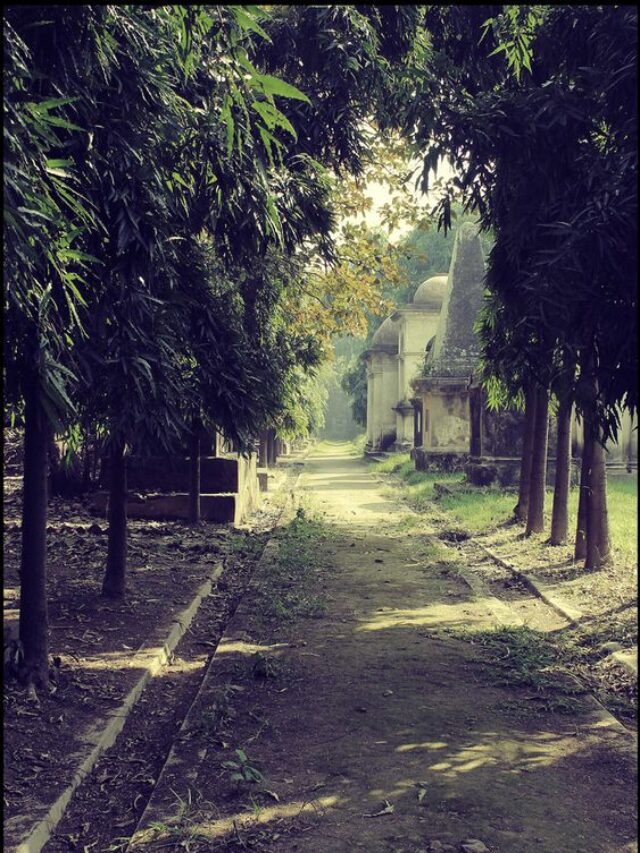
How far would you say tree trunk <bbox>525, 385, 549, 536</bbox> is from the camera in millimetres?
12875

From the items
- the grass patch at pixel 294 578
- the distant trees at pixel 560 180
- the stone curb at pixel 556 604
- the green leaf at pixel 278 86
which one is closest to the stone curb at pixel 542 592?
the stone curb at pixel 556 604

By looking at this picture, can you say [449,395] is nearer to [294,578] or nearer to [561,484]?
[561,484]

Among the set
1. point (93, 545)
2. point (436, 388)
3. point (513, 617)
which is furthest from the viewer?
point (436, 388)

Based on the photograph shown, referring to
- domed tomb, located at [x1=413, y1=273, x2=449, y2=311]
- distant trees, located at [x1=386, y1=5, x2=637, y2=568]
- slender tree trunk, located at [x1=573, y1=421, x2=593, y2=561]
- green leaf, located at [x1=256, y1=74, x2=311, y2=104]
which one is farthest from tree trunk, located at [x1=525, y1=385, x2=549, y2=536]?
domed tomb, located at [x1=413, y1=273, x2=449, y2=311]

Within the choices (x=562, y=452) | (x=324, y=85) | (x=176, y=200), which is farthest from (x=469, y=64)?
(x=562, y=452)

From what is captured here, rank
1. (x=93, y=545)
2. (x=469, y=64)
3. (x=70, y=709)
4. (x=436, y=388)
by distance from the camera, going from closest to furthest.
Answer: (x=70, y=709), (x=469, y=64), (x=93, y=545), (x=436, y=388)

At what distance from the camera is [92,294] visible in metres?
5.96

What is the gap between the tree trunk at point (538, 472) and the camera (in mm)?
12875

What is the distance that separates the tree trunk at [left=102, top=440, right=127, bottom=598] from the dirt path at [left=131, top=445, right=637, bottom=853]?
162 cm

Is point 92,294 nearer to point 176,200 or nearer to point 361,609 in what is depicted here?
point 176,200

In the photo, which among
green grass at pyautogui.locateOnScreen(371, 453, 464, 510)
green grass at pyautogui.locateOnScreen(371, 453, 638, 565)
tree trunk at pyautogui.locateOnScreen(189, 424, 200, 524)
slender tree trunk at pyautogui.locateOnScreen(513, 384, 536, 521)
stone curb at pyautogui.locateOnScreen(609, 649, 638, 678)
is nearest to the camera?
stone curb at pyautogui.locateOnScreen(609, 649, 638, 678)

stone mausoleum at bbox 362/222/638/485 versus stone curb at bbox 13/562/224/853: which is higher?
stone mausoleum at bbox 362/222/638/485

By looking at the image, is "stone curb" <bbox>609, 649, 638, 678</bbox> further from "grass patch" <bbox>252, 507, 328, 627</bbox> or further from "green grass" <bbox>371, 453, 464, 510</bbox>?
"green grass" <bbox>371, 453, 464, 510</bbox>

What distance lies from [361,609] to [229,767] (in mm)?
4131
